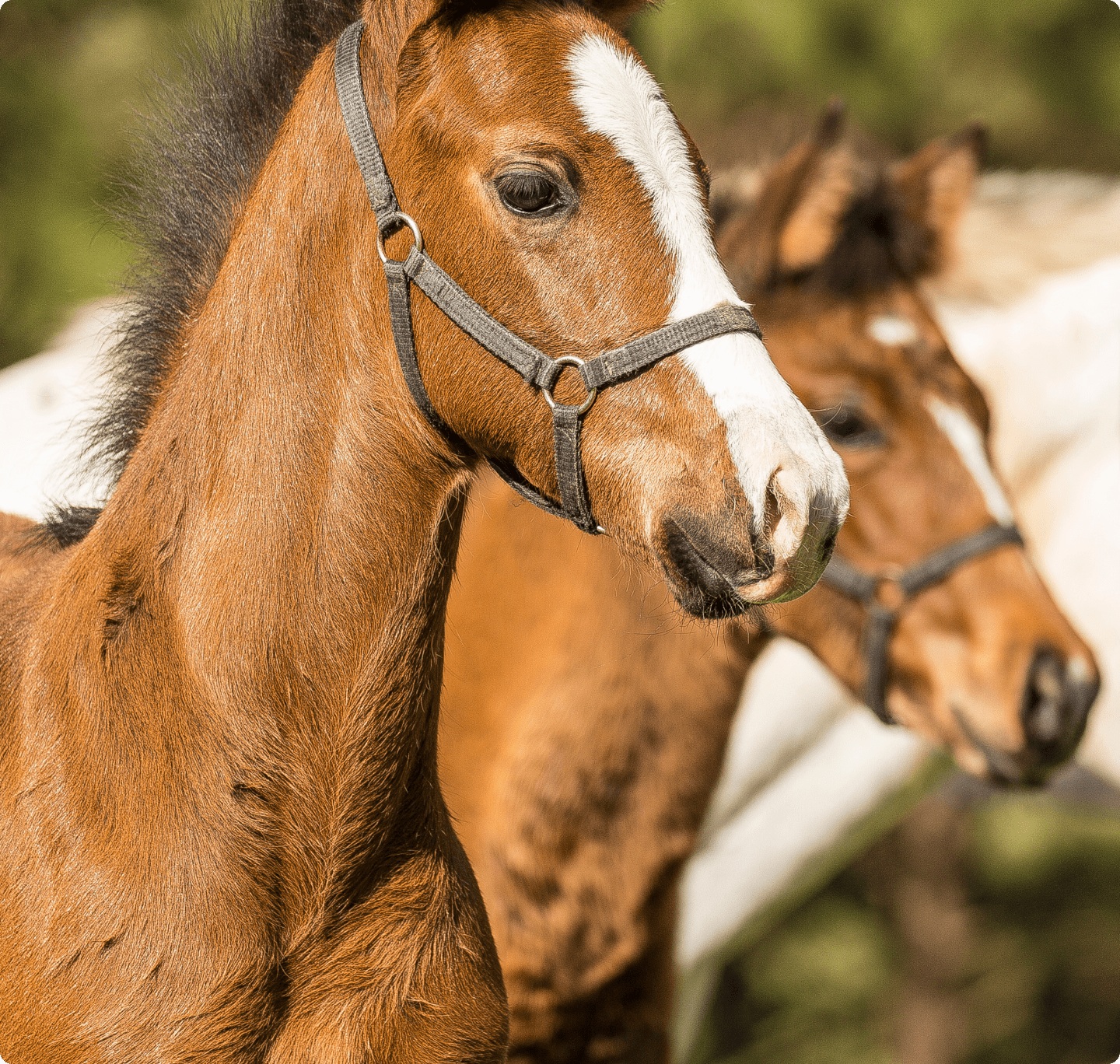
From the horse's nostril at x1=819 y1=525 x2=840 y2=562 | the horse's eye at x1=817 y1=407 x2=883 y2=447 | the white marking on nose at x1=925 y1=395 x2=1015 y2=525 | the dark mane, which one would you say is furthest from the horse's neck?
the white marking on nose at x1=925 y1=395 x2=1015 y2=525

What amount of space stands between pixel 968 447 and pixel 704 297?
69.4 inches

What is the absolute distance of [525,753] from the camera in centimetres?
292

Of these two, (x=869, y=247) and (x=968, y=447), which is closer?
(x=968, y=447)

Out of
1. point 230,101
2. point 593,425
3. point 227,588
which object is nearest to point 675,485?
point 593,425

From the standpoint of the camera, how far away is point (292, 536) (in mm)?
1729

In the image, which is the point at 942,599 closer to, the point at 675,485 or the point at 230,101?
the point at 675,485

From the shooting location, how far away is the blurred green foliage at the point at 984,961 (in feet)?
25.5

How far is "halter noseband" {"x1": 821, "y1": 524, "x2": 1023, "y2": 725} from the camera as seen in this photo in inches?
120

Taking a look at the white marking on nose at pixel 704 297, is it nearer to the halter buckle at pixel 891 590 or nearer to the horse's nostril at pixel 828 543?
the horse's nostril at pixel 828 543

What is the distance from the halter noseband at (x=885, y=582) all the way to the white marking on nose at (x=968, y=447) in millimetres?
61

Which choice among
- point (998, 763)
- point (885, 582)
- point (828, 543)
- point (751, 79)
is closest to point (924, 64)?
point (751, 79)

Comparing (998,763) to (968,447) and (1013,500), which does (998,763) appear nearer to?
(968,447)

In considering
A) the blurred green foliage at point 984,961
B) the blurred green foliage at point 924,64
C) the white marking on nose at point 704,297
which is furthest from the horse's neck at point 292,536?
the blurred green foliage at point 984,961

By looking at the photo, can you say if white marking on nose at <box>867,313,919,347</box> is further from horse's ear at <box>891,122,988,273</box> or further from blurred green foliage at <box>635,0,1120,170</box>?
blurred green foliage at <box>635,0,1120,170</box>
